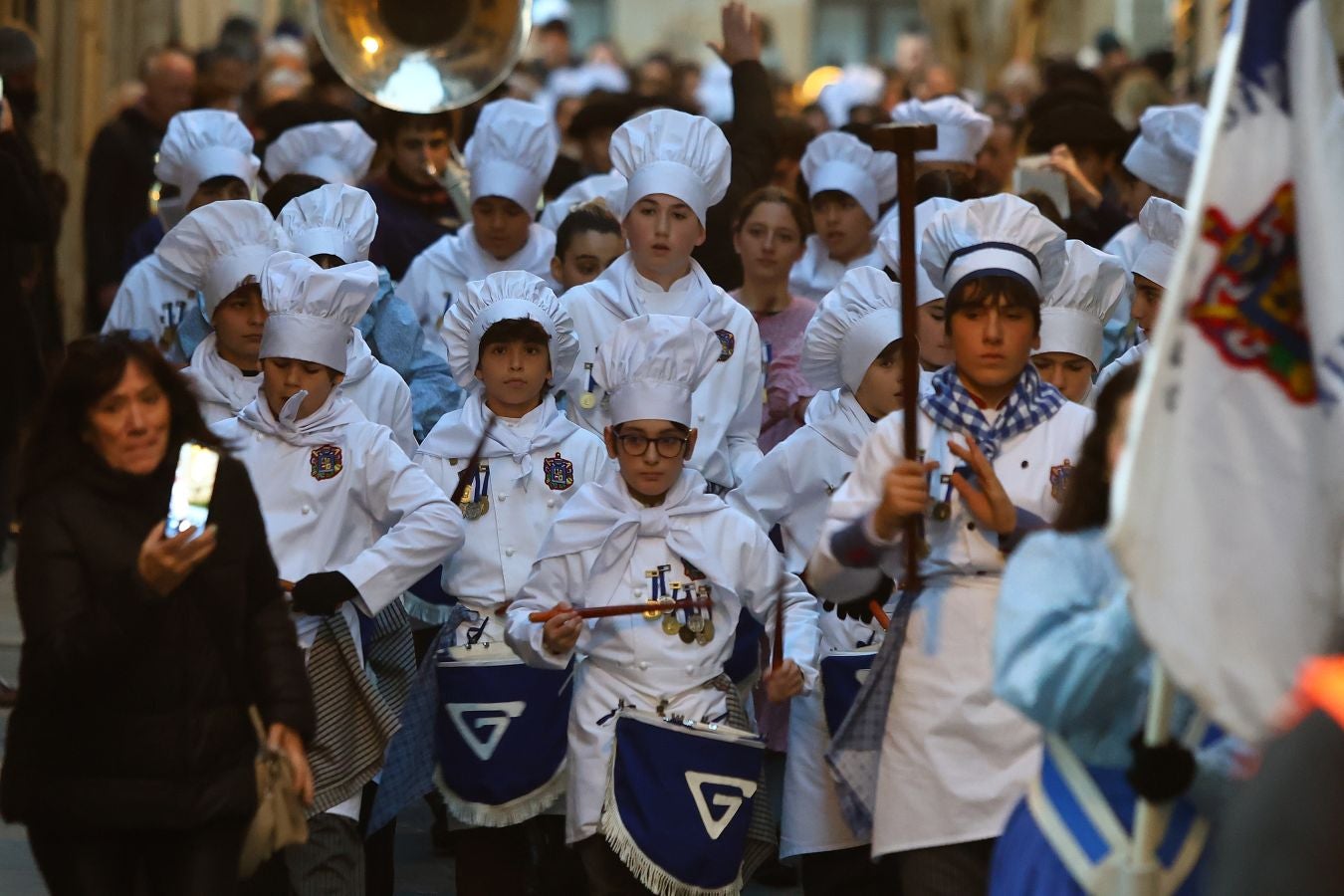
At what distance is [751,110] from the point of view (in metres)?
11.2

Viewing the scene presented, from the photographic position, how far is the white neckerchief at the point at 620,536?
A: 7309 millimetres

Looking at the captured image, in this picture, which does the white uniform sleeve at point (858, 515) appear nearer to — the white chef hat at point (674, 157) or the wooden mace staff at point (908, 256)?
the wooden mace staff at point (908, 256)

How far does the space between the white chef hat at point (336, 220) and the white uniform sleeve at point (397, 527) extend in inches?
63.9

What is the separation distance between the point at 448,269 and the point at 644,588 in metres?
3.67

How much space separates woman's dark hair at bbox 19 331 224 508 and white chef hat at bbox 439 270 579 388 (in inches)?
94.5

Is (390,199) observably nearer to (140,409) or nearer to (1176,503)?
(140,409)

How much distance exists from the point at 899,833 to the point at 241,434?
8.19 ft

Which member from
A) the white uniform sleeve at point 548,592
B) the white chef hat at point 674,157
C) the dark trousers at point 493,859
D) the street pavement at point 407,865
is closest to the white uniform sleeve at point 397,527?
the white uniform sleeve at point 548,592

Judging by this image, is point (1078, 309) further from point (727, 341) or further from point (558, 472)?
point (558, 472)

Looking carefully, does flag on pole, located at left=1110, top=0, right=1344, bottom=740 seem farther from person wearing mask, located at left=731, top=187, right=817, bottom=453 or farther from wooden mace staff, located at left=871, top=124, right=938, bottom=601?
person wearing mask, located at left=731, top=187, right=817, bottom=453

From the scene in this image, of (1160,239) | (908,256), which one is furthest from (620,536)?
(1160,239)

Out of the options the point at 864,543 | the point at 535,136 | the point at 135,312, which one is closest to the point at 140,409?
the point at 864,543

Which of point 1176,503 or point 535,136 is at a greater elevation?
point 535,136

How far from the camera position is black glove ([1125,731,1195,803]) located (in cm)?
457
